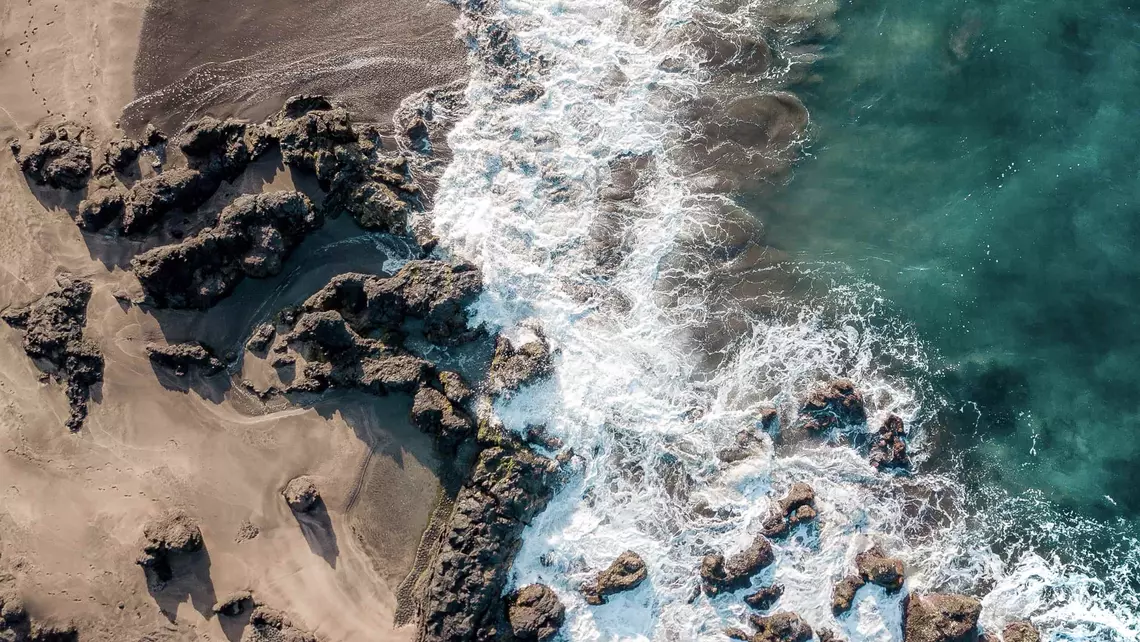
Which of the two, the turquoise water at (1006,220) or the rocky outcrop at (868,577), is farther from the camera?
the turquoise water at (1006,220)

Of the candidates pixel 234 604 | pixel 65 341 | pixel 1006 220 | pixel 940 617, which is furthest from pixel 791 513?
pixel 65 341

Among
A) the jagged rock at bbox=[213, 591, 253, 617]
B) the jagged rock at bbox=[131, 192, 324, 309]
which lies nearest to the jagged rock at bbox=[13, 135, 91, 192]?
the jagged rock at bbox=[131, 192, 324, 309]

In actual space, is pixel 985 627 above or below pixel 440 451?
below

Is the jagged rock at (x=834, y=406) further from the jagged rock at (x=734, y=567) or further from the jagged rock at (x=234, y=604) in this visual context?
the jagged rock at (x=234, y=604)

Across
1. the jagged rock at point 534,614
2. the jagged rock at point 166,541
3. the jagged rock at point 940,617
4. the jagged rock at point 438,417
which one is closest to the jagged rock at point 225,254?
the jagged rock at point 438,417

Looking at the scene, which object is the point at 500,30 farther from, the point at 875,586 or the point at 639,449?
the point at 875,586

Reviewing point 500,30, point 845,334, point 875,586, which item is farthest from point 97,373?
point 875,586
